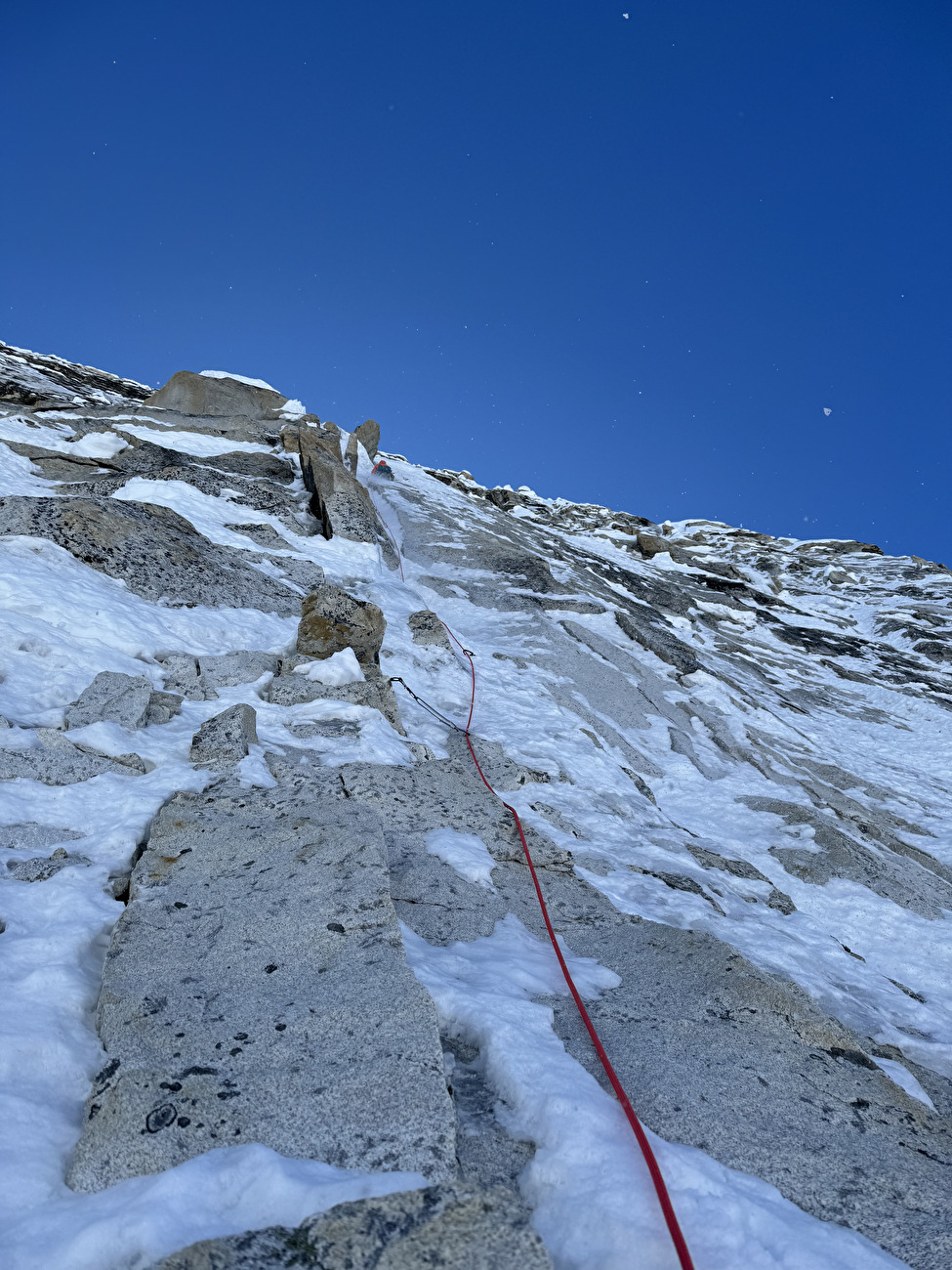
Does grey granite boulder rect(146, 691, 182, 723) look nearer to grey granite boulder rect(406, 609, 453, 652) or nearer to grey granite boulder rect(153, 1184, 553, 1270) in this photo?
grey granite boulder rect(153, 1184, 553, 1270)

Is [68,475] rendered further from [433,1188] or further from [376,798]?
[433,1188]

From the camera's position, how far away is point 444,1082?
11.2 feet

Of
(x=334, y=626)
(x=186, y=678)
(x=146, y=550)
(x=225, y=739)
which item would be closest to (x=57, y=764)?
(x=225, y=739)

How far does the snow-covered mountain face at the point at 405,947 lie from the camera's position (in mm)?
2887

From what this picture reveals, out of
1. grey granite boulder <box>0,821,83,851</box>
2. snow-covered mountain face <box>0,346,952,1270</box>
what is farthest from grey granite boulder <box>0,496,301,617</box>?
grey granite boulder <box>0,821,83,851</box>

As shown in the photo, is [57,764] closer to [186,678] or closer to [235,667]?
[186,678]

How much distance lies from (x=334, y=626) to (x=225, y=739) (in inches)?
156

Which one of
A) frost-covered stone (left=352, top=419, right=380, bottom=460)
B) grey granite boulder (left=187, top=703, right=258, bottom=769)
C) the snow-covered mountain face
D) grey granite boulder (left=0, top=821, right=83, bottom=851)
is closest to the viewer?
the snow-covered mountain face

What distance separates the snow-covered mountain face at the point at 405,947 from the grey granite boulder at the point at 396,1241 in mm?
12

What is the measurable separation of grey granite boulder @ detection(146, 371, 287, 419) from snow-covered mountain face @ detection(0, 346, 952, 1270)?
20046mm

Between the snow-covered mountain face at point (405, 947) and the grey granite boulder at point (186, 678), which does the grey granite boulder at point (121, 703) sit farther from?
the grey granite boulder at point (186, 678)

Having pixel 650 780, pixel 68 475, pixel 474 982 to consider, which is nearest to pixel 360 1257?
pixel 474 982

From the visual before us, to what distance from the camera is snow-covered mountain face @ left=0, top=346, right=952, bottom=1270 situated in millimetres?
2887

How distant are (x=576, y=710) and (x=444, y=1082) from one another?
11.9 metres
